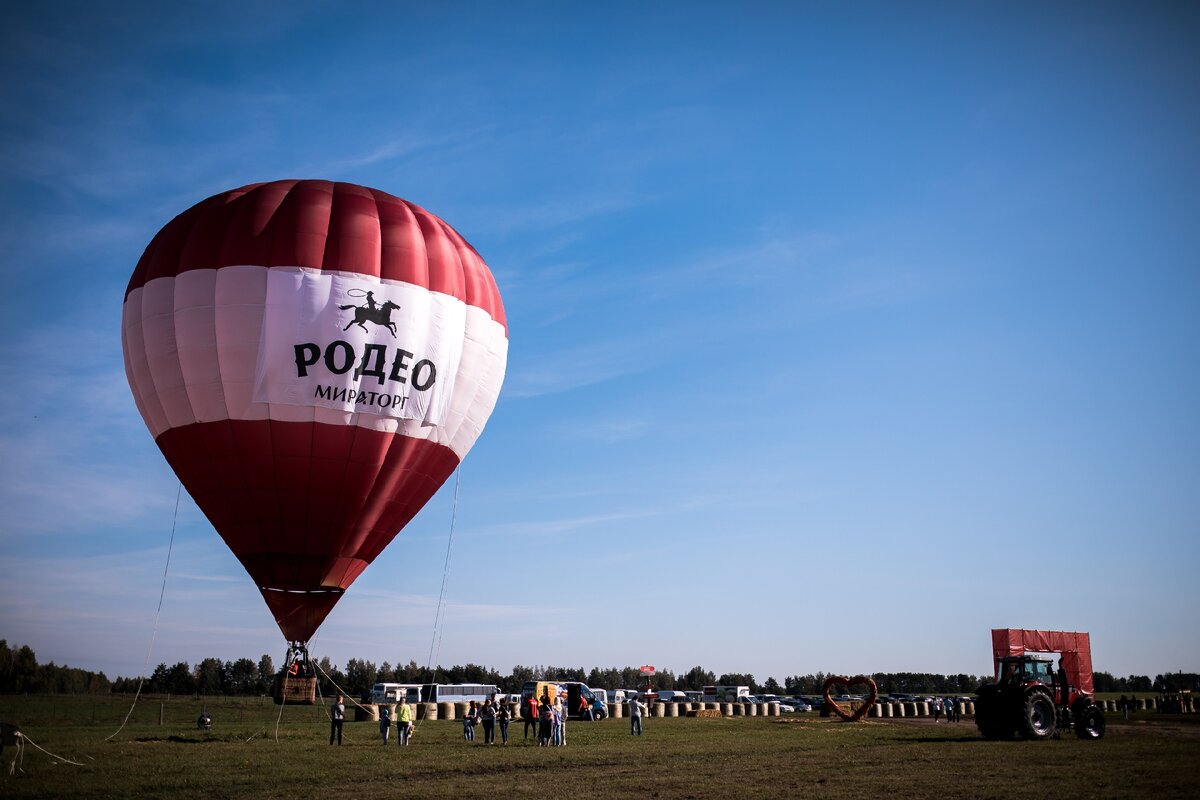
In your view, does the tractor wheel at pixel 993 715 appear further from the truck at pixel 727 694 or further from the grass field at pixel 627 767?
the truck at pixel 727 694

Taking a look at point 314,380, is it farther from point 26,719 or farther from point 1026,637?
point 26,719

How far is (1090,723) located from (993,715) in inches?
115

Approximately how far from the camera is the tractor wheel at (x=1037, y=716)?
26.3m

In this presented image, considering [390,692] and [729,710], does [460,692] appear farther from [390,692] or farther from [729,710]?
[729,710]

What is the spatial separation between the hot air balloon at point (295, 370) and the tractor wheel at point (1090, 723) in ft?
68.8

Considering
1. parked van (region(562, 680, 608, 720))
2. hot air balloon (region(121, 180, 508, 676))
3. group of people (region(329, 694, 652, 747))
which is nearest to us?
hot air balloon (region(121, 180, 508, 676))

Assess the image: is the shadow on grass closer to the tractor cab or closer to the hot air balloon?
the hot air balloon

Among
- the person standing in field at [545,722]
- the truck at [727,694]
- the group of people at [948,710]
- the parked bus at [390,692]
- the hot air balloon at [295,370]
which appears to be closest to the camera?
the hot air balloon at [295,370]

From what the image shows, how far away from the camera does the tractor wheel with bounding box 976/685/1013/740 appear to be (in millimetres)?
26906

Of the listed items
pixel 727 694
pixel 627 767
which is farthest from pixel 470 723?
pixel 727 694

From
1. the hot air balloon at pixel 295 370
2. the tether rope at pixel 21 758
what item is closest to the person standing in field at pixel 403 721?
the hot air balloon at pixel 295 370

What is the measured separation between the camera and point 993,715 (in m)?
27.2

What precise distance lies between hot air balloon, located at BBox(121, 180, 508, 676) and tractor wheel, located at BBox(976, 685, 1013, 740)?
18255 millimetres

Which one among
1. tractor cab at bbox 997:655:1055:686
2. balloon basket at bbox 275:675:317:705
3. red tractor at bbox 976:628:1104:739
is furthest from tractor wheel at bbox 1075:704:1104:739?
balloon basket at bbox 275:675:317:705
